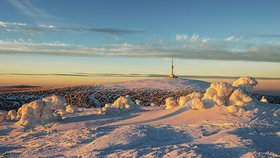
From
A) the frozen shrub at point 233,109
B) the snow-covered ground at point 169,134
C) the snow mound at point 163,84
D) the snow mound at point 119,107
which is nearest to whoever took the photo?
the snow-covered ground at point 169,134

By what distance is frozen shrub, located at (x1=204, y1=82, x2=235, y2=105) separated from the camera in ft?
71.4

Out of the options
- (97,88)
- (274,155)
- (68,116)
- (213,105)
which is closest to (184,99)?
(213,105)

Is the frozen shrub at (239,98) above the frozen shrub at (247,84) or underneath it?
underneath

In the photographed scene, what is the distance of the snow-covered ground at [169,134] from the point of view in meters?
13.8

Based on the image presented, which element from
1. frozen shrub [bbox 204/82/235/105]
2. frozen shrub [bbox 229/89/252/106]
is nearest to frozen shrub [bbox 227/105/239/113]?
frozen shrub [bbox 229/89/252/106]

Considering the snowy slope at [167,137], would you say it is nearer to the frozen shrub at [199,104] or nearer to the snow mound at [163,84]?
the frozen shrub at [199,104]

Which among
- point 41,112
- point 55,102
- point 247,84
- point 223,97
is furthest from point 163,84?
Answer: point 41,112

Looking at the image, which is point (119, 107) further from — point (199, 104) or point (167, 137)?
point (167, 137)

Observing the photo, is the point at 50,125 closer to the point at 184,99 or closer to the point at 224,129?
the point at 184,99

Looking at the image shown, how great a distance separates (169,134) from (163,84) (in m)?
50.8

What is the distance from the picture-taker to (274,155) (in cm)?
1310

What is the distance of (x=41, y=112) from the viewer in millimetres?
22953

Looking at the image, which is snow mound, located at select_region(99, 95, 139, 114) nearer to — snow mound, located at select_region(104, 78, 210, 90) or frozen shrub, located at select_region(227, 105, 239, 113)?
frozen shrub, located at select_region(227, 105, 239, 113)

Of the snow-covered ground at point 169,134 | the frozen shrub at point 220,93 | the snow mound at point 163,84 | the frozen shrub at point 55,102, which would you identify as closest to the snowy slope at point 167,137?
Answer: the snow-covered ground at point 169,134
